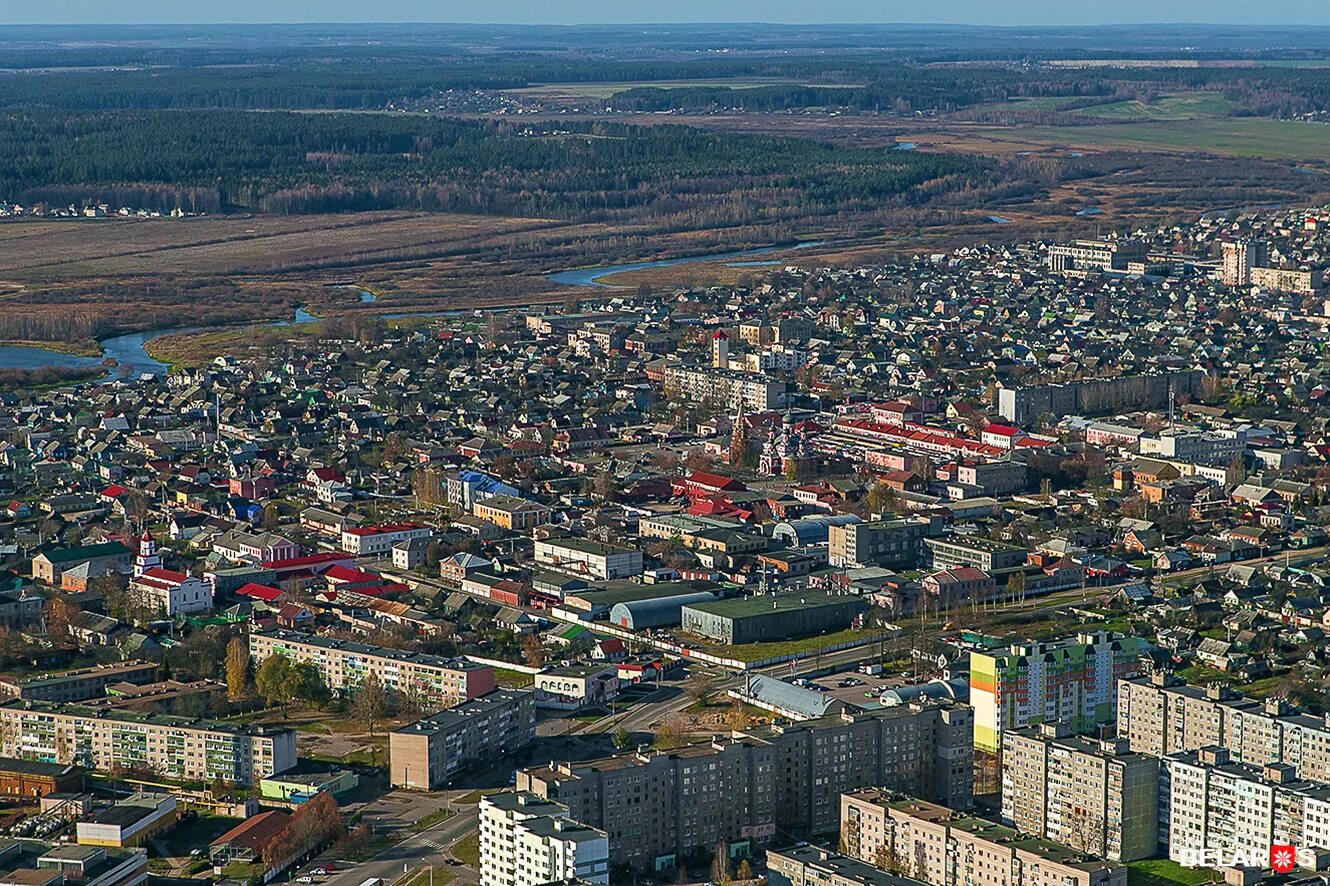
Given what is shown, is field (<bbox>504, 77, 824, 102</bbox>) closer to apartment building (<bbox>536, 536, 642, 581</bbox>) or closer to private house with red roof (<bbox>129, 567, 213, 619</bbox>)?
apartment building (<bbox>536, 536, 642, 581</bbox>)

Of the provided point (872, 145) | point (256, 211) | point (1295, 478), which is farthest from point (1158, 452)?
point (872, 145)

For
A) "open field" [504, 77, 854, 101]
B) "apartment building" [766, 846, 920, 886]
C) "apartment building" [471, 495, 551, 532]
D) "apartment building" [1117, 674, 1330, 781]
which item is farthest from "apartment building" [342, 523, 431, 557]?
"open field" [504, 77, 854, 101]

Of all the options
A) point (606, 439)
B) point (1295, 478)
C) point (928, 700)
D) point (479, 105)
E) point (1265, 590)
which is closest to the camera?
point (928, 700)

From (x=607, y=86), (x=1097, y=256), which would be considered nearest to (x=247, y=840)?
(x=1097, y=256)

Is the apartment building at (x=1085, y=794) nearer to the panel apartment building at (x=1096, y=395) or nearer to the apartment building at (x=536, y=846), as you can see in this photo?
the apartment building at (x=536, y=846)

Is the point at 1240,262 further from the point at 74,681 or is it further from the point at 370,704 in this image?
the point at 74,681

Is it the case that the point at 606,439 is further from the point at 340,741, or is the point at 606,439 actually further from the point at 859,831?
the point at 859,831
